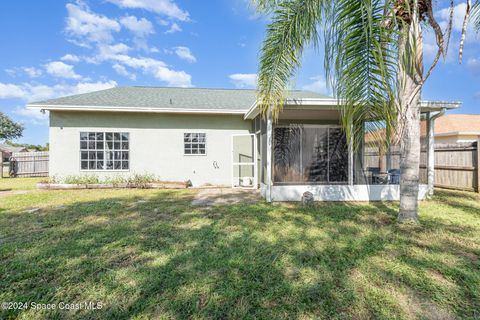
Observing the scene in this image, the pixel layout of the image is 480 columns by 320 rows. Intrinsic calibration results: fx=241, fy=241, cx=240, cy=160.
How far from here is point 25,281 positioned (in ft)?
8.77

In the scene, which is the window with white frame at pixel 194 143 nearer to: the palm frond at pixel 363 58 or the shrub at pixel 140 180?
the shrub at pixel 140 180

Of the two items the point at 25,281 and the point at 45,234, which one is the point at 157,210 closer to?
the point at 45,234

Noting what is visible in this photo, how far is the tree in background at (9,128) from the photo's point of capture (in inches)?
1260

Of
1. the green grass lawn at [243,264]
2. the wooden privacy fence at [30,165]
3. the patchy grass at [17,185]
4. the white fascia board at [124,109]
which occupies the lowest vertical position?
the green grass lawn at [243,264]

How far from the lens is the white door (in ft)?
31.6

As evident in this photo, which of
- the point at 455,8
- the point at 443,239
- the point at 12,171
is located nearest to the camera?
the point at 455,8

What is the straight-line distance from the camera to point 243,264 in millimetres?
3025

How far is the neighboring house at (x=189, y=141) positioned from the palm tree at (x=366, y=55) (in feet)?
11.0

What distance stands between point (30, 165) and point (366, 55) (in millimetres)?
18971

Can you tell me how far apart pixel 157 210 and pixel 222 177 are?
15.1 feet

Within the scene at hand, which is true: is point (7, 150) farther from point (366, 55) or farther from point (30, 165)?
point (366, 55)

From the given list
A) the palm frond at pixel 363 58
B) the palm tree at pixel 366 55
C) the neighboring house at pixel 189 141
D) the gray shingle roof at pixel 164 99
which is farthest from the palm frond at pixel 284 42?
the gray shingle roof at pixel 164 99

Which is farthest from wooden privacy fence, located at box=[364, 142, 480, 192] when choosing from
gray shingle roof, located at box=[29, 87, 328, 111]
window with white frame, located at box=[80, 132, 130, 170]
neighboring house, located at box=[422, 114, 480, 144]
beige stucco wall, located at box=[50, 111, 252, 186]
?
window with white frame, located at box=[80, 132, 130, 170]

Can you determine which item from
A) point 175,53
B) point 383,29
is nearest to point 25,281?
point 383,29
